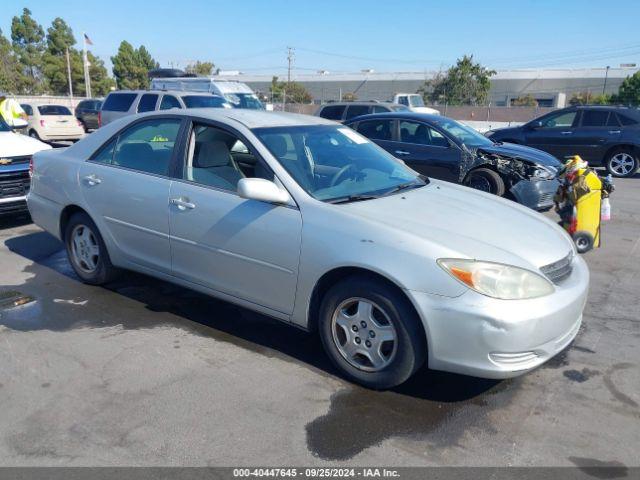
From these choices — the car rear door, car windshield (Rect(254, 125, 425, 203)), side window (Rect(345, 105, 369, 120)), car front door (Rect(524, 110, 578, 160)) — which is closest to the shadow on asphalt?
car windshield (Rect(254, 125, 425, 203))

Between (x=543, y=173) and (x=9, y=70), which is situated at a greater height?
(x=9, y=70)

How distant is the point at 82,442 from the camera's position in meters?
2.88

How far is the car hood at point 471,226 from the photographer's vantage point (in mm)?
3176

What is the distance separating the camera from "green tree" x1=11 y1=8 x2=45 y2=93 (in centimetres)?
5362

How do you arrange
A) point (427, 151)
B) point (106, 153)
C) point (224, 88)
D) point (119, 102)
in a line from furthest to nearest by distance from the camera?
point (224, 88) → point (119, 102) → point (427, 151) → point (106, 153)

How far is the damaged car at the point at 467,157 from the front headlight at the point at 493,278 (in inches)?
212

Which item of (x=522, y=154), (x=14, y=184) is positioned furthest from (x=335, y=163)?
(x=522, y=154)

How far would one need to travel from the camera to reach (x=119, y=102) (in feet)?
50.4

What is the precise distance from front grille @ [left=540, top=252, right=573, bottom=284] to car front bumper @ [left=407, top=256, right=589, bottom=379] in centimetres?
13

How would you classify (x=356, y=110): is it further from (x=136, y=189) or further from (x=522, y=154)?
(x=136, y=189)

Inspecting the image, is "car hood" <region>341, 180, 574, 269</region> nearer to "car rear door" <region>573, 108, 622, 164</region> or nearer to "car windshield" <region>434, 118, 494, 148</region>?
"car windshield" <region>434, 118, 494, 148</region>

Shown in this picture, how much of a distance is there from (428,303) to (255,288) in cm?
129

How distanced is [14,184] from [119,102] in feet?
29.7

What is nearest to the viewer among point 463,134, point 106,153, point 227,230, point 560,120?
point 227,230
